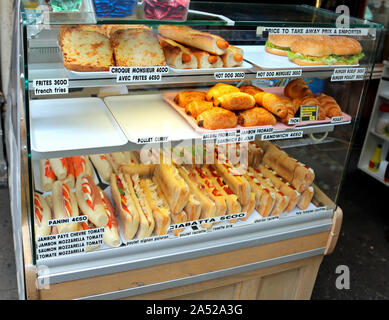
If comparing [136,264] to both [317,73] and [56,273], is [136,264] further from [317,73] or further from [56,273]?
[317,73]

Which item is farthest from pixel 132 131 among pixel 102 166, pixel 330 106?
pixel 330 106

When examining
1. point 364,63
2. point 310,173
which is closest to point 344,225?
point 310,173

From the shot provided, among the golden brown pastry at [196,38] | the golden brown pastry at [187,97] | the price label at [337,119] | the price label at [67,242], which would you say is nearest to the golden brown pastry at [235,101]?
the golden brown pastry at [187,97]

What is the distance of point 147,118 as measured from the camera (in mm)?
1964

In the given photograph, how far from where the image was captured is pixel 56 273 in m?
1.69

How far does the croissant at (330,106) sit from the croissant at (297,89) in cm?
8

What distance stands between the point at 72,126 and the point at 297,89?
1224 millimetres

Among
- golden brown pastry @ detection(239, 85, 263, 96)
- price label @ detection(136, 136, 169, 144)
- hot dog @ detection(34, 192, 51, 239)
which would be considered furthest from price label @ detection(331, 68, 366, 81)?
hot dog @ detection(34, 192, 51, 239)

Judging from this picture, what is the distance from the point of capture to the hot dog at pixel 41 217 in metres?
1.70

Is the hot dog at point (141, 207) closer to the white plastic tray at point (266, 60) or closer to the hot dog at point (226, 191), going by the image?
the hot dog at point (226, 191)

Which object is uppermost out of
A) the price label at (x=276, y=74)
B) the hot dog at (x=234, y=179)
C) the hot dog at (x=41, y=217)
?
the price label at (x=276, y=74)

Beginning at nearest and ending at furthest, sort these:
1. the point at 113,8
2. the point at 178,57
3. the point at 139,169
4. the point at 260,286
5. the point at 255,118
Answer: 1. the point at 113,8
2. the point at 178,57
3. the point at 255,118
4. the point at 139,169
5. the point at 260,286

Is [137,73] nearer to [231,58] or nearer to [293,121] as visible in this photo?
[231,58]

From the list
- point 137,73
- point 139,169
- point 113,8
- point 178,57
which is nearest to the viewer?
point 113,8
